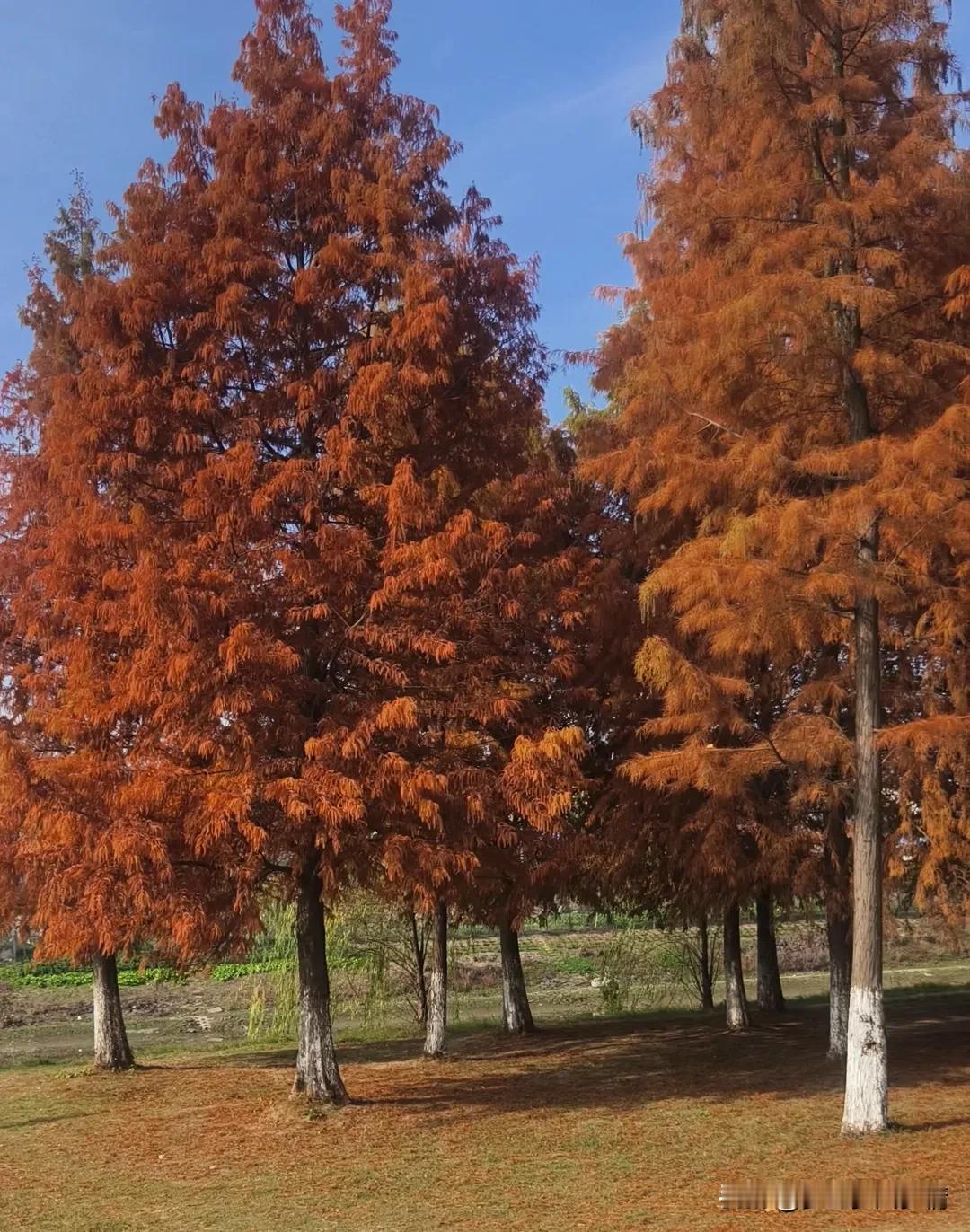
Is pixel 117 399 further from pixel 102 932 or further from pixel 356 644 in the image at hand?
pixel 102 932

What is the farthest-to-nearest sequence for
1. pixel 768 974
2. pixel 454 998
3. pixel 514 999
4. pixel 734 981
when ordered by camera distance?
pixel 454 998 < pixel 768 974 < pixel 514 999 < pixel 734 981

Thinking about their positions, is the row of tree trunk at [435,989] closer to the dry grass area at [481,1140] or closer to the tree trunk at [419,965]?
the tree trunk at [419,965]

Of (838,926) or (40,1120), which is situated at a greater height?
(838,926)

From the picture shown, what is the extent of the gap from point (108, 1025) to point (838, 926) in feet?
32.5

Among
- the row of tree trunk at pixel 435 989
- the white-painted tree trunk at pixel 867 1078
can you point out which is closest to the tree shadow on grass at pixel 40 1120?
the row of tree trunk at pixel 435 989

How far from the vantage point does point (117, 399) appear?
1084 centimetres

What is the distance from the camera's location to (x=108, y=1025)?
15.7 metres

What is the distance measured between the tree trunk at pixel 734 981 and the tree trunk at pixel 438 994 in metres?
4.30

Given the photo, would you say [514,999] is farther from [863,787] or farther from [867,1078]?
[863,787]

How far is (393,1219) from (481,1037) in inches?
450

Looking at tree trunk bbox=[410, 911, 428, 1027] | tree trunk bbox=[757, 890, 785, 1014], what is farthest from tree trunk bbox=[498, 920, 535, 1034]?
tree trunk bbox=[757, 890, 785, 1014]

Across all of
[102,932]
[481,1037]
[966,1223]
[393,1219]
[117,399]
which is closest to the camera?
[966,1223]

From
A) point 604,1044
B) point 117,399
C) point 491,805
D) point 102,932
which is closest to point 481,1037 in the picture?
point 604,1044

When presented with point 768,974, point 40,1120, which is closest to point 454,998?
point 768,974
